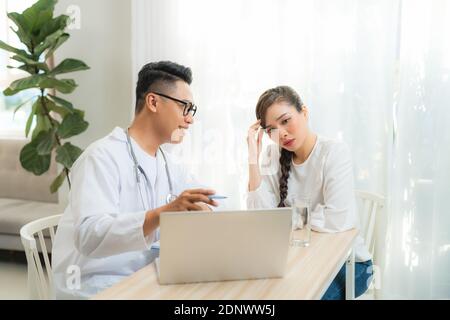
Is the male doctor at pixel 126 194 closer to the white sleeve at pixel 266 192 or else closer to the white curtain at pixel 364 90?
the white sleeve at pixel 266 192

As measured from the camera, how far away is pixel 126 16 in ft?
10.3

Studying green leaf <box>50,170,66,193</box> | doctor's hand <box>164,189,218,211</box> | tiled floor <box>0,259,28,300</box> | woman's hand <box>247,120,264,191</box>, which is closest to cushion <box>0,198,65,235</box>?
green leaf <box>50,170,66,193</box>

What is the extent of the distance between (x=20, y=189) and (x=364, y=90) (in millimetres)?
2502

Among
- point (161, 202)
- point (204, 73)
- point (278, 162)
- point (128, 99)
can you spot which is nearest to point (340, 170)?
point (278, 162)

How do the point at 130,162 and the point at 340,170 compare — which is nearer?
the point at 130,162

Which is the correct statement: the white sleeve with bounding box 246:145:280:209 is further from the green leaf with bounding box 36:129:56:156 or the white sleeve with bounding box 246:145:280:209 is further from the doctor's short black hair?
the green leaf with bounding box 36:129:56:156

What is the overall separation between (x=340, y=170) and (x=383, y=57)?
947 millimetres

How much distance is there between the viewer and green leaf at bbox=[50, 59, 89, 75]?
3.02 meters

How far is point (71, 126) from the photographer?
3096 mm

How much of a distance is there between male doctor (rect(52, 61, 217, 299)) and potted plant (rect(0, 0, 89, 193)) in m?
1.56

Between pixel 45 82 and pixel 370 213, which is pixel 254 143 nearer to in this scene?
pixel 370 213

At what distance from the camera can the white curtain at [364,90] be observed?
2428 millimetres

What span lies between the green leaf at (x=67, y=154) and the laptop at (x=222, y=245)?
6.80ft

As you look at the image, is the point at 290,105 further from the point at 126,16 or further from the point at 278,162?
the point at 126,16
